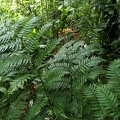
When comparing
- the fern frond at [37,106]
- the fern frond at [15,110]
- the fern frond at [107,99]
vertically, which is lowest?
the fern frond at [15,110]

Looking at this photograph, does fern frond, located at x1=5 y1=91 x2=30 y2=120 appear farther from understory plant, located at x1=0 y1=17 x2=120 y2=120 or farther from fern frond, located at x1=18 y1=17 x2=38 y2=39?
fern frond, located at x1=18 y1=17 x2=38 y2=39

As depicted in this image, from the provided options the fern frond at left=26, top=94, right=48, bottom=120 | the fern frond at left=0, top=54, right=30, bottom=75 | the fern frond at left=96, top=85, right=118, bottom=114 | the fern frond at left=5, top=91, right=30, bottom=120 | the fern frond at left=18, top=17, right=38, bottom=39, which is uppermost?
the fern frond at left=18, top=17, right=38, bottom=39

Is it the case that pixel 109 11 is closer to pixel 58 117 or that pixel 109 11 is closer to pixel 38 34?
pixel 38 34

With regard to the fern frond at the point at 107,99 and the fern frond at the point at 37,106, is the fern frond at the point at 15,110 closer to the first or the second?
the fern frond at the point at 37,106

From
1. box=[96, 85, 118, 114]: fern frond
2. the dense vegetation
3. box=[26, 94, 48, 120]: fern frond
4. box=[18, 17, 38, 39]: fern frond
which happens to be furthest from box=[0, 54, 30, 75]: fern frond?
box=[96, 85, 118, 114]: fern frond

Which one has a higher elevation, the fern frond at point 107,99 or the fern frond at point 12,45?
the fern frond at point 12,45

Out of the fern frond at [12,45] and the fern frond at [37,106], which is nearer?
the fern frond at [37,106]

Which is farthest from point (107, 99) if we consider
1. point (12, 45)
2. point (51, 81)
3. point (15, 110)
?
point (12, 45)

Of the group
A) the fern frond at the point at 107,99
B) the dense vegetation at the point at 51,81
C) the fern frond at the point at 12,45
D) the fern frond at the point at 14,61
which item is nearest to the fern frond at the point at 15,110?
the dense vegetation at the point at 51,81

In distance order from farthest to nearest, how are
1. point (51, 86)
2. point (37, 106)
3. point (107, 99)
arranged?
point (51, 86) < point (37, 106) < point (107, 99)

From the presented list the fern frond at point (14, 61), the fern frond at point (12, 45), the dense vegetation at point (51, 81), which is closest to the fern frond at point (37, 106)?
the dense vegetation at point (51, 81)

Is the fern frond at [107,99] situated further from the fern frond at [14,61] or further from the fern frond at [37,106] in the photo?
the fern frond at [14,61]

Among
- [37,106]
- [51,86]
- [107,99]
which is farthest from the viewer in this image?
[51,86]

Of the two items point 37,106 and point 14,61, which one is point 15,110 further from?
point 14,61
